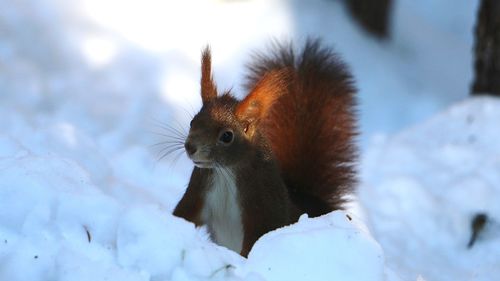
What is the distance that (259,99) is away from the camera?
2205 mm

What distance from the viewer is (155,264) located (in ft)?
5.49

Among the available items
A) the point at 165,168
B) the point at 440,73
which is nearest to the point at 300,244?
the point at 165,168

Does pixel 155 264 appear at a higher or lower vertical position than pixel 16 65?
higher

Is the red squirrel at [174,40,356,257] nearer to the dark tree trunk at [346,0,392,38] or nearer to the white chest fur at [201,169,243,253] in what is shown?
the white chest fur at [201,169,243,253]

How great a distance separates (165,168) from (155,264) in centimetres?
147

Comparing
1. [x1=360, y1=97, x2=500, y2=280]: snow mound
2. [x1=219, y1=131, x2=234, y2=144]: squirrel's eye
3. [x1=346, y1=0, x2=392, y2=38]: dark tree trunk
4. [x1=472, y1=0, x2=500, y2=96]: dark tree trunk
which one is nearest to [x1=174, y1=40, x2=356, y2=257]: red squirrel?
[x1=219, y1=131, x2=234, y2=144]: squirrel's eye

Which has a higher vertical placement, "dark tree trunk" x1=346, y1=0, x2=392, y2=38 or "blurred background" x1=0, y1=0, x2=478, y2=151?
"dark tree trunk" x1=346, y1=0, x2=392, y2=38

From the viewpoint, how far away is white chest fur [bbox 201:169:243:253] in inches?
88.0

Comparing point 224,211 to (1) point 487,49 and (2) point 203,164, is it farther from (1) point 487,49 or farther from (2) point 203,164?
(1) point 487,49

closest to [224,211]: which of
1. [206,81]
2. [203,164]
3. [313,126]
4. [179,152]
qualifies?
[203,164]

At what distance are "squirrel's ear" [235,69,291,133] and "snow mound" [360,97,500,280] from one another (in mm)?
663

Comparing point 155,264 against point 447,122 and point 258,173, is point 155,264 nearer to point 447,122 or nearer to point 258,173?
point 258,173

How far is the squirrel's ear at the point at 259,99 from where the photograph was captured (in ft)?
7.19

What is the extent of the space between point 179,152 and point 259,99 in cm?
110
